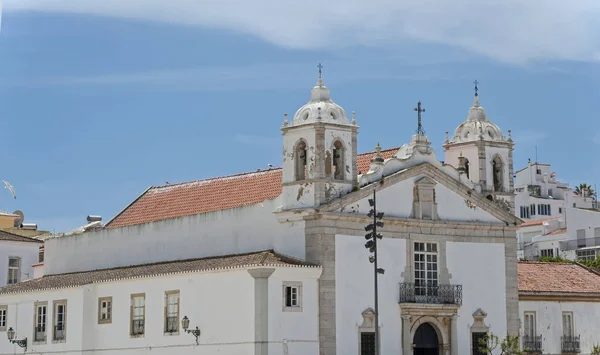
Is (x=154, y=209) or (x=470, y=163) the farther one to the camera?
(x=154, y=209)

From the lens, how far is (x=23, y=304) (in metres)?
49.4

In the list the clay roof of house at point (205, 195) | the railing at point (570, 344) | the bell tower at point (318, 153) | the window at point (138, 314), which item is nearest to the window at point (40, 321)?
the clay roof of house at point (205, 195)

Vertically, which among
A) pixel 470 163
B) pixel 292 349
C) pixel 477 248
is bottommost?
pixel 292 349

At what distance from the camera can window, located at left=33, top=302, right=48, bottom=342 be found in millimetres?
48312

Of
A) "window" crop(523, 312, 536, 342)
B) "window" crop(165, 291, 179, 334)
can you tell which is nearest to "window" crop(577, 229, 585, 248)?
"window" crop(523, 312, 536, 342)

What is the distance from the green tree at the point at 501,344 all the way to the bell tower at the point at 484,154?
5.10 meters

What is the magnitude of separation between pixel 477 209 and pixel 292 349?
30.2ft

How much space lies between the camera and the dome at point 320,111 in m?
42.1

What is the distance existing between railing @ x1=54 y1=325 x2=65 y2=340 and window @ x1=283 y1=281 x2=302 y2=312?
10.8 meters

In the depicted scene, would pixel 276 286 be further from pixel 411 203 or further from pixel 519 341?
pixel 519 341

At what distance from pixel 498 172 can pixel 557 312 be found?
18.4ft

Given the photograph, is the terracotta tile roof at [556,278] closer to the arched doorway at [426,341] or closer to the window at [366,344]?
the arched doorway at [426,341]

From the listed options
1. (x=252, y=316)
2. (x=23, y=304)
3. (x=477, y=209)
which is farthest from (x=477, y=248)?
(x=23, y=304)

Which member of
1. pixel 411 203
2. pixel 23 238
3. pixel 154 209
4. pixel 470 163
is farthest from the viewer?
pixel 23 238
